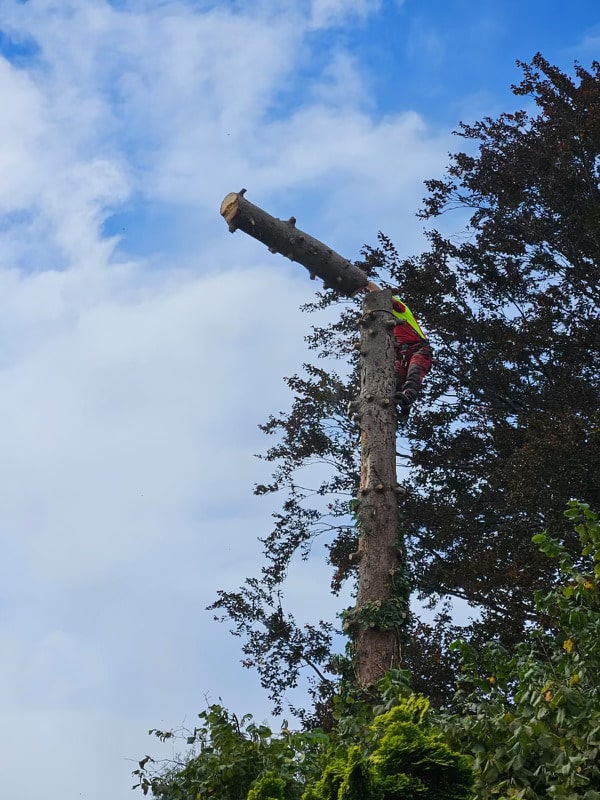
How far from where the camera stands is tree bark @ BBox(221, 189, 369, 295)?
26.5 ft

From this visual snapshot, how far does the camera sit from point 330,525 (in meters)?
14.8

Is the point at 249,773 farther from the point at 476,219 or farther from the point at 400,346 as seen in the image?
the point at 476,219

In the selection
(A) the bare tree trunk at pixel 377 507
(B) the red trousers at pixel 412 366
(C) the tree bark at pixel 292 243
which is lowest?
(A) the bare tree trunk at pixel 377 507

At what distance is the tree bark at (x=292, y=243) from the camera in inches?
317

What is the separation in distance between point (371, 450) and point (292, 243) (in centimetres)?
180

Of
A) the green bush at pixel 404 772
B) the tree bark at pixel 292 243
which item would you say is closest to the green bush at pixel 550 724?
the green bush at pixel 404 772

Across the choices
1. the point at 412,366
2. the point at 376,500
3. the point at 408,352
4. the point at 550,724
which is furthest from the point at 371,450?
the point at 550,724

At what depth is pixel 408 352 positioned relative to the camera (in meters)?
9.24

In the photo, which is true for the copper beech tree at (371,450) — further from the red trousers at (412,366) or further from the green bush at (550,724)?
the green bush at (550,724)

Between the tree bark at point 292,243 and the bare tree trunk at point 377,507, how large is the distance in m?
0.27

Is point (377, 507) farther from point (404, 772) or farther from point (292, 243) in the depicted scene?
point (404, 772)

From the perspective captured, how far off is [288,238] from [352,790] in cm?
532

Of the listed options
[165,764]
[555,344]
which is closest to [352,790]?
[165,764]

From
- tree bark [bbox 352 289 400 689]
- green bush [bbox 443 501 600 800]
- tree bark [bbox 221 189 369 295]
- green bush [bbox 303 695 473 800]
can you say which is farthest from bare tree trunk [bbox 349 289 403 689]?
green bush [bbox 303 695 473 800]
